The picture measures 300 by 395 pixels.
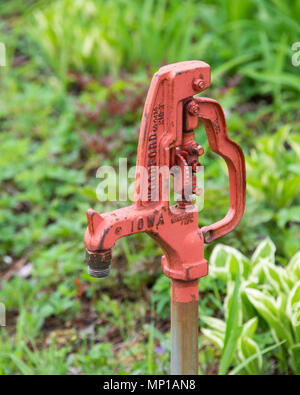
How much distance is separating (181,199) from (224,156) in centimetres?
16

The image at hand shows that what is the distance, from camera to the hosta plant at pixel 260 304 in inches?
69.4

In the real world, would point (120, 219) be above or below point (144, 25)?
below

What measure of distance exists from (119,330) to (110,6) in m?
2.94

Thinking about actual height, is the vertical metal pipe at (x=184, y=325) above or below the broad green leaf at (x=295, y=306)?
below

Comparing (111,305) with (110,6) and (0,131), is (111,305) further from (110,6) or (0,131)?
(110,6)

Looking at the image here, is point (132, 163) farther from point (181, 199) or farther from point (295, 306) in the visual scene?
Answer: point (181, 199)

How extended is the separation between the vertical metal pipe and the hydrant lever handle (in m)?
0.14

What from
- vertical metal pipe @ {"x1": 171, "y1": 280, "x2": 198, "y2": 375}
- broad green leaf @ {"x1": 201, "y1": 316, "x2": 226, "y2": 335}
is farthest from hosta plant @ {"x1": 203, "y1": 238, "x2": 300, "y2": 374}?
vertical metal pipe @ {"x1": 171, "y1": 280, "x2": 198, "y2": 375}

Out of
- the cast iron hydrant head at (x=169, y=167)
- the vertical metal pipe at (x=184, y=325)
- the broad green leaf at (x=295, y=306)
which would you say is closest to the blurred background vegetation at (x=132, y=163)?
the broad green leaf at (x=295, y=306)

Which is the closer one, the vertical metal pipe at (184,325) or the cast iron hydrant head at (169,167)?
the cast iron hydrant head at (169,167)

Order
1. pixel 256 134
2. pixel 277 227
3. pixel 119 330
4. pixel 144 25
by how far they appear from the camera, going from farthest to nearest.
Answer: pixel 144 25, pixel 256 134, pixel 277 227, pixel 119 330

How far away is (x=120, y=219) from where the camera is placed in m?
1.24

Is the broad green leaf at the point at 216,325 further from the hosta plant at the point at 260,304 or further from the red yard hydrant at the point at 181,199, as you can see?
the red yard hydrant at the point at 181,199

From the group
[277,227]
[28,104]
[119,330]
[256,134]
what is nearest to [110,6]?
[28,104]
